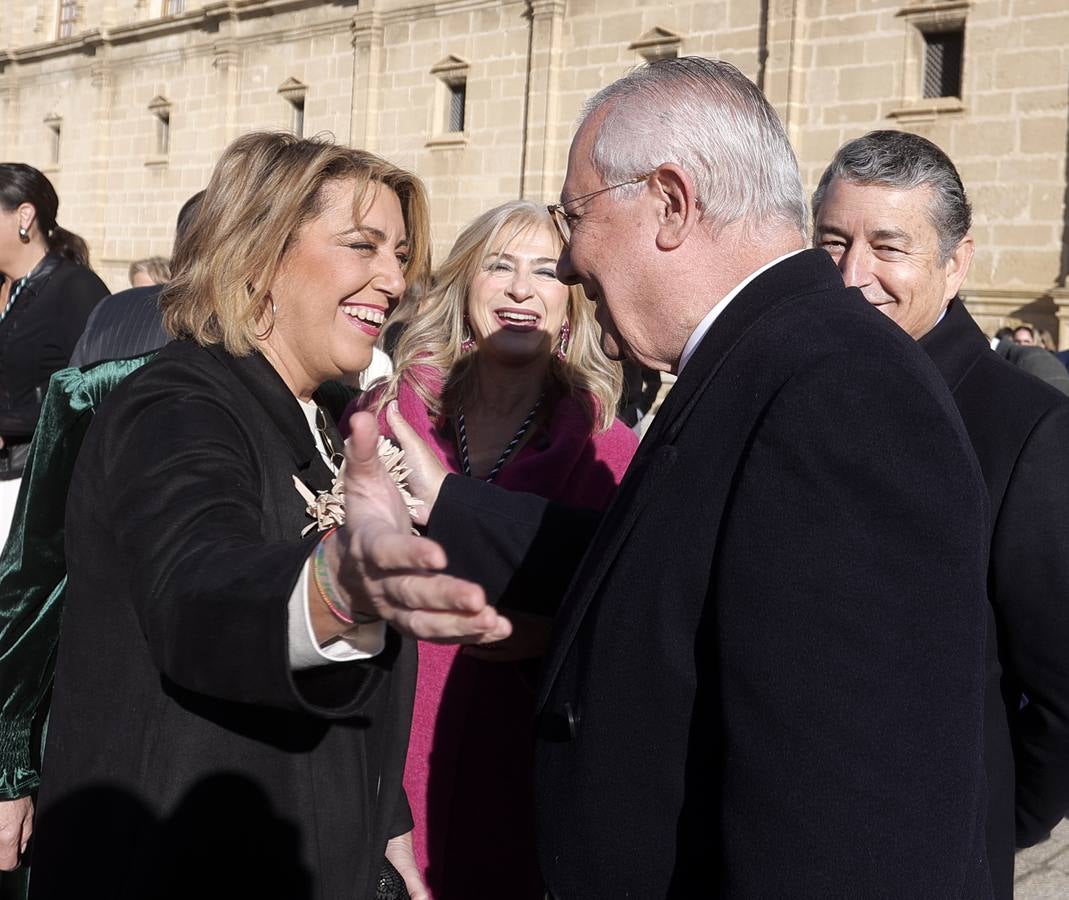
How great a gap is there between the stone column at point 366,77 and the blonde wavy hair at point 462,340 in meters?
17.8

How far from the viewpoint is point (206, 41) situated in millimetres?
24922

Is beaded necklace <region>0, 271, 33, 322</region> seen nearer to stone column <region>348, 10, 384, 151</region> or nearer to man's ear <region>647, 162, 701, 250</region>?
man's ear <region>647, 162, 701, 250</region>

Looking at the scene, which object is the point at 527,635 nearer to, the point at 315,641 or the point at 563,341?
the point at 315,641

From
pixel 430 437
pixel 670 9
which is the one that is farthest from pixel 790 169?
pixel 670 9

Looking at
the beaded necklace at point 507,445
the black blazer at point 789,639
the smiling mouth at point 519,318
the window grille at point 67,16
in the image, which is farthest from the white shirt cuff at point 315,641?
the window grille at point 67,16

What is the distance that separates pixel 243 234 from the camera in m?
2.23

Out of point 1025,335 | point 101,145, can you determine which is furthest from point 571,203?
point 101,145

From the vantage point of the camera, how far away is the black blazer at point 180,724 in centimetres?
178

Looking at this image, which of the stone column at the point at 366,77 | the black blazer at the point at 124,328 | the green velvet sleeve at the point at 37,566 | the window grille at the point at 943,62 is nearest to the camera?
the green velvet sleeve at the point at 37,566

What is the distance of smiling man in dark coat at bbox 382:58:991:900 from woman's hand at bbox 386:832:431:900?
2.88 ft

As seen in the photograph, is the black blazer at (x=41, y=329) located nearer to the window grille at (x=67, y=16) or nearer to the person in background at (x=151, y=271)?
the person in background at (x=151, y=271)

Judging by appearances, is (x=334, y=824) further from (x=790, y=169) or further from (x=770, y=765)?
(x=790, y=169)

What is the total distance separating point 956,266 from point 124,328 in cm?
292

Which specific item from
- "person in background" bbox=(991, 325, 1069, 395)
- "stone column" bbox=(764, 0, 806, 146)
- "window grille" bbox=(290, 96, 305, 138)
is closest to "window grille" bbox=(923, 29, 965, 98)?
"stone column" bbox=(764, 0, 806, 146)
